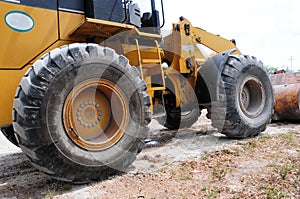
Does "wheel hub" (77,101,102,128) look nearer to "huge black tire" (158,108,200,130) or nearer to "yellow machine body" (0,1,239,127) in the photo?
"yellow machine body" (0,1,239,127)

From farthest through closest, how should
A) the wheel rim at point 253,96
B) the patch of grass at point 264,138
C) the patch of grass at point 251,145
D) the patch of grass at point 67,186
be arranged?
the wheel rim at point 253,96 < the patch of grass at point 264,138 < the patch of grass at point 251,145 < the patch of grass at point 67,186

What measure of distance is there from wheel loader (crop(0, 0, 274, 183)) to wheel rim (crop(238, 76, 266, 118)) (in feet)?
1.30

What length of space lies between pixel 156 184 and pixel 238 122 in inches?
91.2

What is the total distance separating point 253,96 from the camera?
17.2 ft

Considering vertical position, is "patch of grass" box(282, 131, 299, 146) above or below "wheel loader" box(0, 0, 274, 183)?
below

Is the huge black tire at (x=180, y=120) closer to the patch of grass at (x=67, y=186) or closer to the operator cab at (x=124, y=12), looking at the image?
the operator cab at (x=124, y=12)

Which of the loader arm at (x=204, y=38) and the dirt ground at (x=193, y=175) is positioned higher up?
the loader arm at (x=204, y=38)

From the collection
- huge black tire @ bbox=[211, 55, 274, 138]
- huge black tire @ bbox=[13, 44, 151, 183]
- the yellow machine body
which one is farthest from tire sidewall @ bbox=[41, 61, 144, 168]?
huge black tire @ bbox=[211, 55, 274, 138]

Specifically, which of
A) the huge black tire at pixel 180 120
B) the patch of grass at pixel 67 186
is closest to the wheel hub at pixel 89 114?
the patch of grass at pixel 67 186

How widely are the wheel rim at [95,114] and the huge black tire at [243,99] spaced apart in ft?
6.65

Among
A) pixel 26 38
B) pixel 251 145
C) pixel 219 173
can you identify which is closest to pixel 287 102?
pixel 251 145

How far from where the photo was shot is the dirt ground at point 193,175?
2.47m

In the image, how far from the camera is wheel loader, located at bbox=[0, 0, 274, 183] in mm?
2578

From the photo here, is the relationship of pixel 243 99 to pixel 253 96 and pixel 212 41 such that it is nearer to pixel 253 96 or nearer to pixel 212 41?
pixel 253 96
